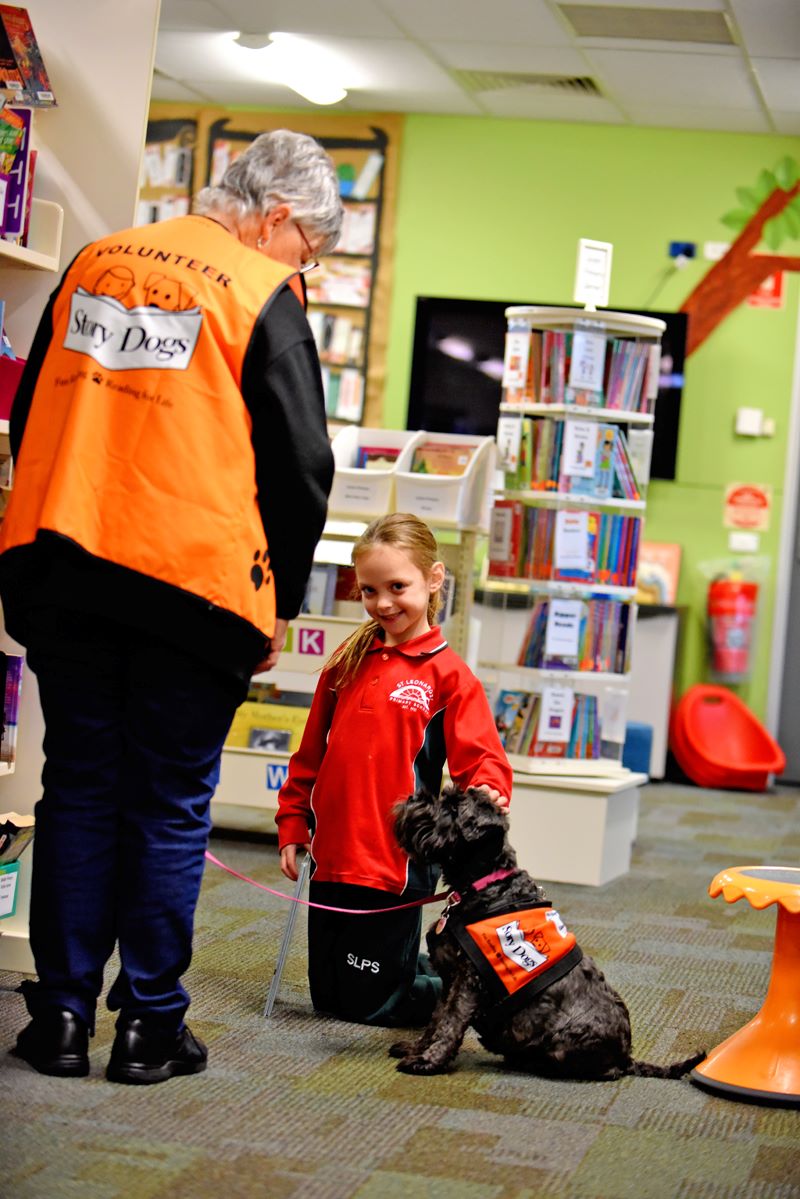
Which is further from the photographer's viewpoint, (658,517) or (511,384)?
(658,517)

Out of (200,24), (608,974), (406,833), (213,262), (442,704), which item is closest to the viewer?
(213,262)

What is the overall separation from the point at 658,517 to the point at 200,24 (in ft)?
11.1

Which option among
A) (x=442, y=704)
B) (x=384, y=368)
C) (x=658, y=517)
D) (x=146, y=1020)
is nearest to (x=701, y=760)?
(x=658, y=517)

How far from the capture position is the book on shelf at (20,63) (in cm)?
267

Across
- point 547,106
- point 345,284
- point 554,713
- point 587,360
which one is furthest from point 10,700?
point 547,106

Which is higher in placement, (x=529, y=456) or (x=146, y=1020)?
(x=529, y=456)

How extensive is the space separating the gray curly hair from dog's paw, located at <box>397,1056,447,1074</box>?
1.35m

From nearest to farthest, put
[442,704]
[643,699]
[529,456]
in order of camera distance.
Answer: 1. [442,704]
2. [529,456]
3. [643,699]

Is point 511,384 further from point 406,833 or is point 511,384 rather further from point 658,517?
point 658,517

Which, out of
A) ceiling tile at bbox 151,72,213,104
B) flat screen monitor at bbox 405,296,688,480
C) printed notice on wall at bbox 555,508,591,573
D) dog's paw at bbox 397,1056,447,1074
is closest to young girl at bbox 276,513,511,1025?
dog's paw at bbox 397,1056,447,1074

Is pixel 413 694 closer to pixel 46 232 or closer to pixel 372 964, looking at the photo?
pixel 372 964

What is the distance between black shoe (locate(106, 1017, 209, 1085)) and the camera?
2188 mm

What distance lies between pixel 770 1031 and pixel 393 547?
1086 mm

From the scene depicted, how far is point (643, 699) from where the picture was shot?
7.57m
